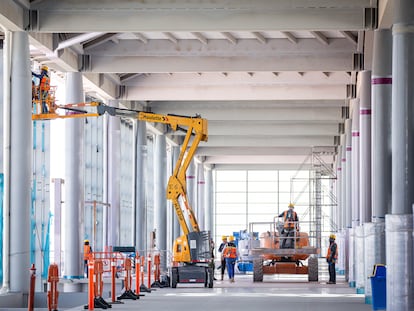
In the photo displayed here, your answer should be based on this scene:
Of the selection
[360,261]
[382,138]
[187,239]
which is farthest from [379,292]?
Answer: [187,239]

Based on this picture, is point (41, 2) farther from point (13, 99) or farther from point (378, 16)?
point (378, 16)

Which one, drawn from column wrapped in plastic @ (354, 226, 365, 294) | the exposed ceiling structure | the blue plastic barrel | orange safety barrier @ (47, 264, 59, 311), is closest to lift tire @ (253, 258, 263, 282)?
the exposed ceiling structure

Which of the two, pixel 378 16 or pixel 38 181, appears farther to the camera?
pixel 38 181

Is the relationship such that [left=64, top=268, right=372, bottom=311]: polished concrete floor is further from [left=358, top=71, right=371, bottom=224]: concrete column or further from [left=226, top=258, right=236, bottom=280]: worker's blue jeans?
[left=226, top=258, right=236, bottom=280]: worker's blue jeans

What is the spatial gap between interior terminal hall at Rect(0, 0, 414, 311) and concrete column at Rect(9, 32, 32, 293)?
4 centimetres

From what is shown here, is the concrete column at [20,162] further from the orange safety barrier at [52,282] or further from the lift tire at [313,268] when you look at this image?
the lift tire at [313,268]

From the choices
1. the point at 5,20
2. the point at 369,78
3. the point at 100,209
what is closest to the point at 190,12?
the point at 5,20

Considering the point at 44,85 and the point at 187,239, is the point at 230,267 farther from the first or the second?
the point at 44,85

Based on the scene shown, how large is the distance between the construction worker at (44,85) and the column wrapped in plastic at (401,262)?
16.3 m

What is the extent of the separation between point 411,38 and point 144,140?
93.7 ft

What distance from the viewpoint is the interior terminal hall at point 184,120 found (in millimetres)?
23352

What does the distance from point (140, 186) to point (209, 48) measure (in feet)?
44.8

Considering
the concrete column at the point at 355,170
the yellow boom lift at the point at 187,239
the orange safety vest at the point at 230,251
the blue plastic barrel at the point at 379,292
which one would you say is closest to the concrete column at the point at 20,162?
the yellow boom lift at the point at 187,239

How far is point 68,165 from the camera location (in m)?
35.8
